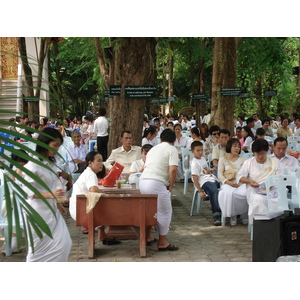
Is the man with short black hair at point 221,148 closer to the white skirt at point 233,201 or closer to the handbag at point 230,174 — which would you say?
the handbag at point 230,174

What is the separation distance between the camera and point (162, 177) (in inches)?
320

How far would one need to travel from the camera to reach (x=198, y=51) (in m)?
21.1

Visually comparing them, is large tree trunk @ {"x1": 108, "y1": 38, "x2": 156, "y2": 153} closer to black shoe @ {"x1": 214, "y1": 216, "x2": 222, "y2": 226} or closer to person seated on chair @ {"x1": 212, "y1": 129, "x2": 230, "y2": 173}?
Result: person seated on chair @ {"x1": 212, "y1": 129, "x2": 230, "y2": 173}

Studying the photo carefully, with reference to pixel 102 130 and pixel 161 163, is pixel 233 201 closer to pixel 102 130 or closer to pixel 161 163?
pixel 161 163

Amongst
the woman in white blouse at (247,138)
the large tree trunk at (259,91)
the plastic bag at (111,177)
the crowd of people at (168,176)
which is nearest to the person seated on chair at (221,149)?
the crowd of people at (168,176)

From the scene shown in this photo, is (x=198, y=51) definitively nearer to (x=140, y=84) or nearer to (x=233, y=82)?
(x=233, y=82)

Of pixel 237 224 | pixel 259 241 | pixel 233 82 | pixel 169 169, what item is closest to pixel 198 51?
pixel 233 82

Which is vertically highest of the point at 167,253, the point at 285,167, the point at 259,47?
the point at 259,47

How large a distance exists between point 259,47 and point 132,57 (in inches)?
328

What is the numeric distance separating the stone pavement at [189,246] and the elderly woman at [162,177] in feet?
1.35

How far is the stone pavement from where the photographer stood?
26.0 ft

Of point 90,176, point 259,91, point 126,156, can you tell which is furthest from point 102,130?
point 259,91

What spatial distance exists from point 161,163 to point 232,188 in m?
2.26

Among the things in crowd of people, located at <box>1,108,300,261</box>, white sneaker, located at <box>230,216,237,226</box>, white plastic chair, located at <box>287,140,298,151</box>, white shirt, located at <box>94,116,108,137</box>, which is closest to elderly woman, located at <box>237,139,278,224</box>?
crowd of people, located at <box>1,108,300,261</box>
